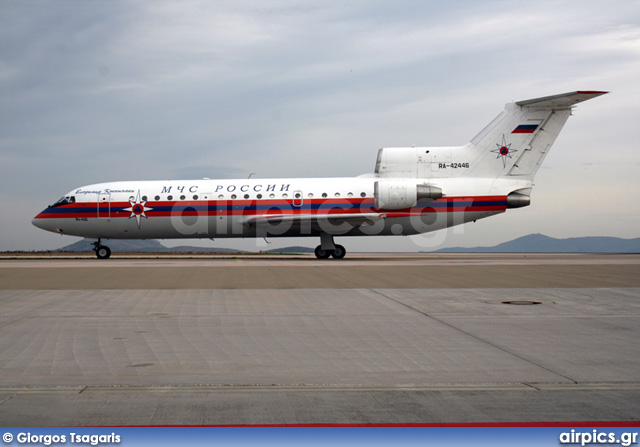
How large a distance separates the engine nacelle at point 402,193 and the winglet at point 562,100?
21.8 feet

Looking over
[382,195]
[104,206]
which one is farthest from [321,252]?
[104,206]

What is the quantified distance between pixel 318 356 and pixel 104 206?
96.5 feet

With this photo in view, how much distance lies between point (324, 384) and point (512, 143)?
28.5m

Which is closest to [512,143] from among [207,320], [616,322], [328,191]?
[328,191]

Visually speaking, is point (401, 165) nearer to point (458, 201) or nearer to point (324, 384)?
point (458, 201)

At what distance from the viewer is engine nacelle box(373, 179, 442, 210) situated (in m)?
31.3

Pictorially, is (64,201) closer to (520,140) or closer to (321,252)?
(321,252)

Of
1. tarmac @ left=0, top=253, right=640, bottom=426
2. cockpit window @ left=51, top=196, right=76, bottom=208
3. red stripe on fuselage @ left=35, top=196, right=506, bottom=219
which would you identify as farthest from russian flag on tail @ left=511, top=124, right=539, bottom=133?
cockpit window @ left=51, top=196, right=76, bottom=208

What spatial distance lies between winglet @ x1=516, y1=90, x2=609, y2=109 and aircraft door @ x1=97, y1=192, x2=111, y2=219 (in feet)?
74.0

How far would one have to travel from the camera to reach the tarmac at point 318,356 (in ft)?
18.2

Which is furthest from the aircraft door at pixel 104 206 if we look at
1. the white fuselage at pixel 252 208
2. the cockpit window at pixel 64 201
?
the cockpit window at pixel 64 201

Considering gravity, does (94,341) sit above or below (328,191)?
below

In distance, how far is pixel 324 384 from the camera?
21.3 ft

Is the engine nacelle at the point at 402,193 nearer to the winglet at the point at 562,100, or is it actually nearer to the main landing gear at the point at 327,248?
the main landing gear at the point at 327,248
